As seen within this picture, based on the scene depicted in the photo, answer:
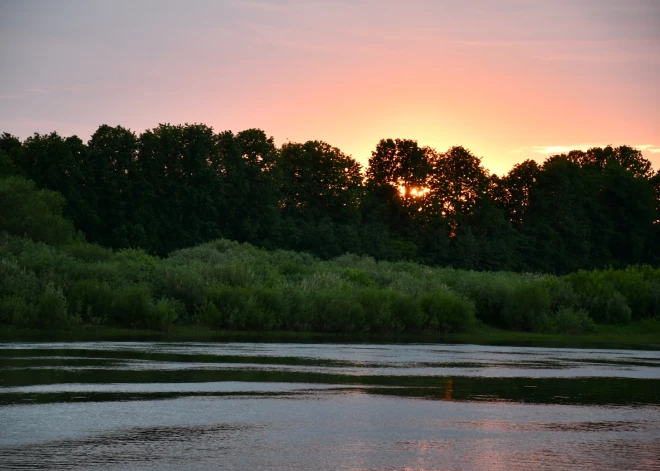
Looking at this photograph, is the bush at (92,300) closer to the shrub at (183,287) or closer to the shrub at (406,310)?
the shrub at (183,287)

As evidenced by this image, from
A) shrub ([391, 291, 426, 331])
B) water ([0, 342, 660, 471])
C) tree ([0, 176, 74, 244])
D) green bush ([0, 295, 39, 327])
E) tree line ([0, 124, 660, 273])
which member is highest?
tree line ([0, 124, 660, 273])

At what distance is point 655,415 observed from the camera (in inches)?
945

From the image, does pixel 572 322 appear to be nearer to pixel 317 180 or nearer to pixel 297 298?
pixel 297 298

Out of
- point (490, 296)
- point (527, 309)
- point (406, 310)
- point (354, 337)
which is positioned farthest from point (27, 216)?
point (527, 309)

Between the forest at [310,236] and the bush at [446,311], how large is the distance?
12cm

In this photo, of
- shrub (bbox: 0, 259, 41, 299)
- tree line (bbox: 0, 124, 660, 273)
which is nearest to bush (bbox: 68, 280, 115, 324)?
shrub (bbox: 0, 259, 41, 299)

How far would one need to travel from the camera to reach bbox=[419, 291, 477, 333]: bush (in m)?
59.8

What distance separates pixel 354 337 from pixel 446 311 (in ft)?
27.2

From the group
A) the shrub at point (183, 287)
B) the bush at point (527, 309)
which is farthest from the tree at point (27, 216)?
the bush at point (527, 309)

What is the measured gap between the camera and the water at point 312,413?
1762 cm

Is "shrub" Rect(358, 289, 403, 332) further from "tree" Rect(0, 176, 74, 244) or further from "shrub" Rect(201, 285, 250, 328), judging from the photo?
"tree" Rect(0, 176, 74, 244)

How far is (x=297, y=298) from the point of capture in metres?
56.3

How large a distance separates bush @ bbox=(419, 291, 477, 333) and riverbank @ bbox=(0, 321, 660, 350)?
80 centimetres

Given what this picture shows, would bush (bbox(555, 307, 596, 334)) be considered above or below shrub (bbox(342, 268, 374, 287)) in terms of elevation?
below
